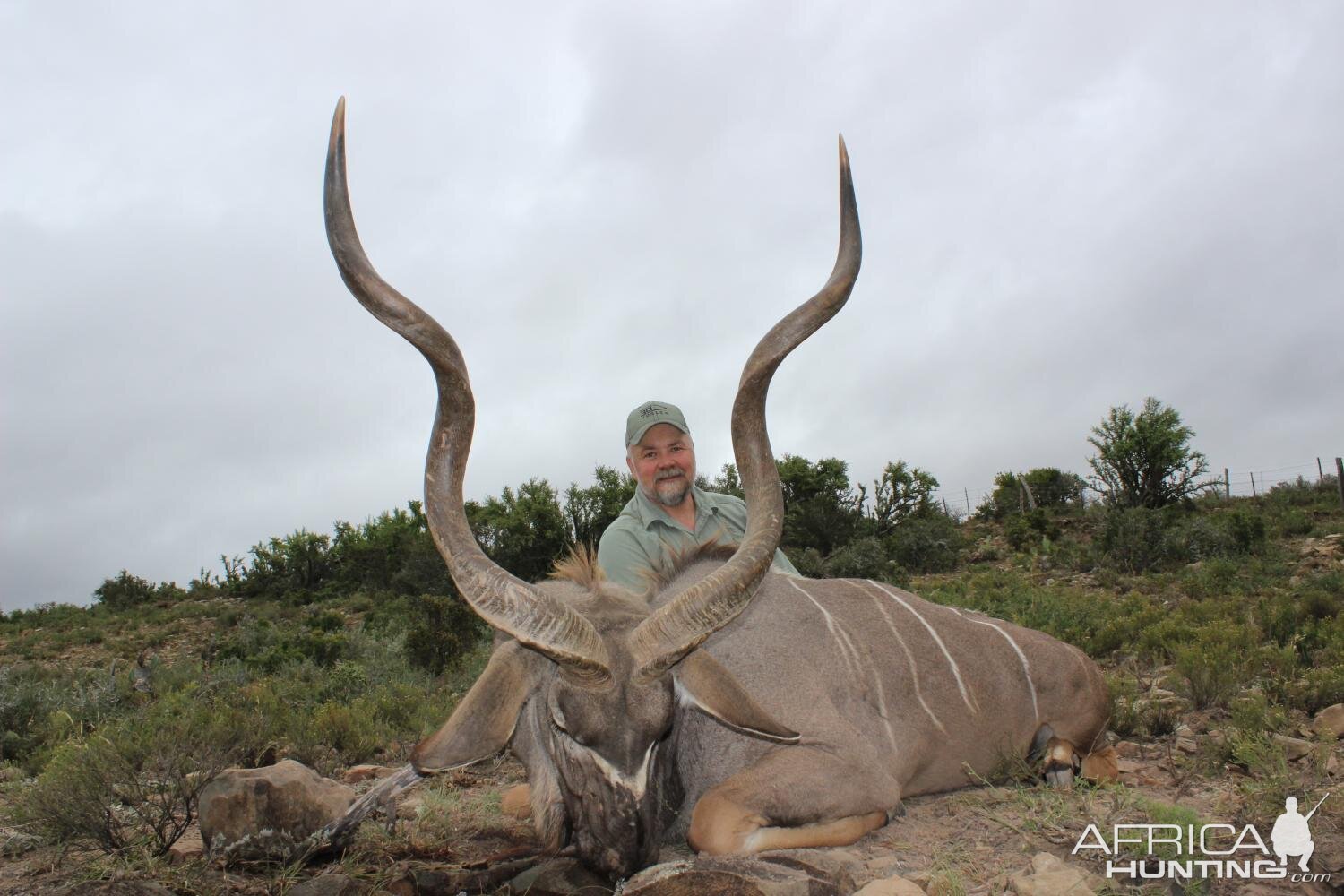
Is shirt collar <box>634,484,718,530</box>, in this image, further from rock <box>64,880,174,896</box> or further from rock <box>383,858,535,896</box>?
rock <box>64,880,174,896</box>

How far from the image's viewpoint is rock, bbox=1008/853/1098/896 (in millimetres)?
2643

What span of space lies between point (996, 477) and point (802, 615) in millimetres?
25144

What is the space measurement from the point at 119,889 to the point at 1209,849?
325 centimetres

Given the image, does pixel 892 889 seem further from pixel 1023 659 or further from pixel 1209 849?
pixel 1023 659

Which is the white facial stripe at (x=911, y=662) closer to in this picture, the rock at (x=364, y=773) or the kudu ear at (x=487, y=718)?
the kudu ear at (x=487, y=718)

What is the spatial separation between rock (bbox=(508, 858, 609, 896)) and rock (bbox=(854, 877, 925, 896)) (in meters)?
0.78

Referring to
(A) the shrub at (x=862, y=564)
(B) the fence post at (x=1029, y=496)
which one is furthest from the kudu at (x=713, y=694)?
(B) the fence post at (x=1029, y=496)

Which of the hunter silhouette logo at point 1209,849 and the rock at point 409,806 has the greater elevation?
the rock at point 409,806

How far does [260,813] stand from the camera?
128 inches

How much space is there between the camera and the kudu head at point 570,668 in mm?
Result: 2955

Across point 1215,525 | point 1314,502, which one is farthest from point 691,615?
point 1314,502

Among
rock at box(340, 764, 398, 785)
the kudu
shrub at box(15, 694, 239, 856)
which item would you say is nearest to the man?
the kudu

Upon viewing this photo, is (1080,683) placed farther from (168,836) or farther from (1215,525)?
(1215,525)

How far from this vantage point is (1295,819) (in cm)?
306
